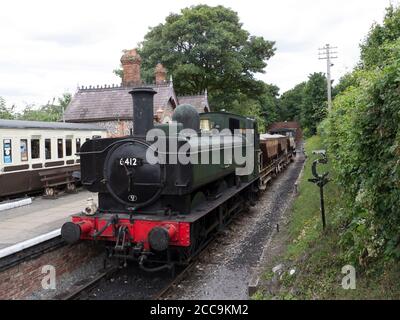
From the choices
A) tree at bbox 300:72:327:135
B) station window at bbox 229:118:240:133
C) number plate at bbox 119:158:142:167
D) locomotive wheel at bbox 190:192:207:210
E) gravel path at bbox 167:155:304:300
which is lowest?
gravel path at bbox 167:155:304:300

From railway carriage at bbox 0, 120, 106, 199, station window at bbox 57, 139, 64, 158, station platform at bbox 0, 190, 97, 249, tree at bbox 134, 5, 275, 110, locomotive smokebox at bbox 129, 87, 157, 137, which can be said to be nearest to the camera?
locomotive smokebox at bbox 129, 87, 157, 137

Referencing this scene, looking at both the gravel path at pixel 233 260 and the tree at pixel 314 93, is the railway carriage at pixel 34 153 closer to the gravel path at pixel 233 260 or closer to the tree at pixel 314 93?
the gravel path at pixel 233 260

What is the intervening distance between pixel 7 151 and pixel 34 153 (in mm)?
1360

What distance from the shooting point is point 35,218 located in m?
9.35

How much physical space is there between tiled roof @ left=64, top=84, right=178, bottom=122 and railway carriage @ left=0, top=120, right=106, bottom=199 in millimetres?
3750

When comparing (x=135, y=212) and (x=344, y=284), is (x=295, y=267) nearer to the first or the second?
(x=344, y=284)

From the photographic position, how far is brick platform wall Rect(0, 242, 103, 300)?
6035 millimetres

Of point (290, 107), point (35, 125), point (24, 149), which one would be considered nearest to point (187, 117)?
point (24, 149)

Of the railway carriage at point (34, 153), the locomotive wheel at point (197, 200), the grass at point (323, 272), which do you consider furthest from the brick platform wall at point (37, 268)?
the railway carriage at point (34, 153)

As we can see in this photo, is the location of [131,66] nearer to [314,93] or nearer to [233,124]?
[233,124]

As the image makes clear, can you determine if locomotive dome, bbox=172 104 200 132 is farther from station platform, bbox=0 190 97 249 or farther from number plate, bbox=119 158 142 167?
station platform, bbox=0 190 97 249

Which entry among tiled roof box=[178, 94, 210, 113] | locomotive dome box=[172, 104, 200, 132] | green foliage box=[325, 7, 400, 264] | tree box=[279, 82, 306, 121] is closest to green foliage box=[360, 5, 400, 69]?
locomotive dome box=[172, 104, 200, 132]

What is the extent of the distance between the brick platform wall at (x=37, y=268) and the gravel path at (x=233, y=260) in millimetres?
2172

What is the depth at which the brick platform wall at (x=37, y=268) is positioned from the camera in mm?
6035
